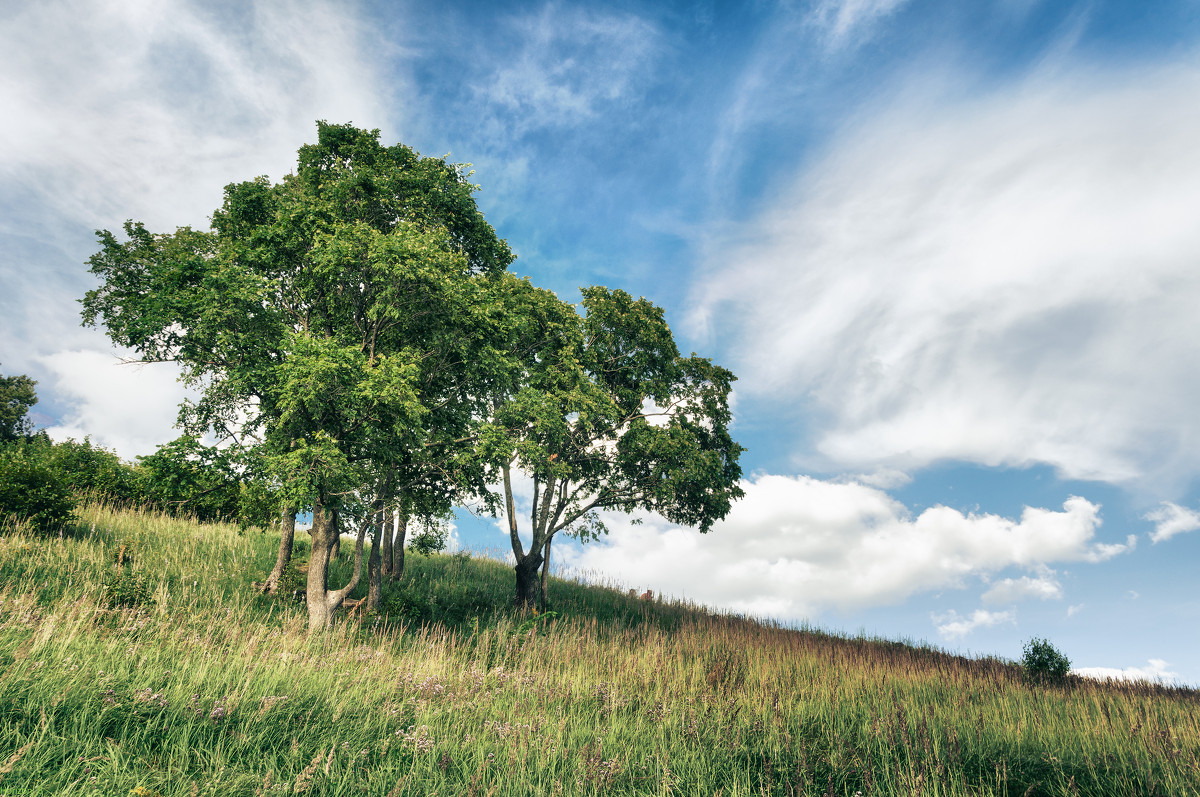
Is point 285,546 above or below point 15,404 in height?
below

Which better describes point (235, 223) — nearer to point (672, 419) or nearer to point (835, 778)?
point (672, 419)

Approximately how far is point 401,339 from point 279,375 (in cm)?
384

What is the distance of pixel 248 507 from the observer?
472 inches

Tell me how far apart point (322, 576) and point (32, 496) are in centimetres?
852

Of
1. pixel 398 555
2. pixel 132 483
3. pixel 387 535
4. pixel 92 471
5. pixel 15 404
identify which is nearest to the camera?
pixel 132 483

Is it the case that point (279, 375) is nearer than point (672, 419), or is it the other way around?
point (279, 375)

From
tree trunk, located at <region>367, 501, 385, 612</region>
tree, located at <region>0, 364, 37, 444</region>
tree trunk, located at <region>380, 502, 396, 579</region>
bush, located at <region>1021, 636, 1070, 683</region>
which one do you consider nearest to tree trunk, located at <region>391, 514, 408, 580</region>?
tree trunk, located at <region>380, 502, 396, 579</region>

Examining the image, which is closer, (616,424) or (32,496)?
(32,496)

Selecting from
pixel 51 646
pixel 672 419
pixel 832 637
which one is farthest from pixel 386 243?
pixel 832 637

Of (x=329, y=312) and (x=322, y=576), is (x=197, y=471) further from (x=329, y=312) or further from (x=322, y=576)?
(x=329, y=312)

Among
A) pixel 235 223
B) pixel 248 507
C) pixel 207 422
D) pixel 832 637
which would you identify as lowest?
pixel 832 637

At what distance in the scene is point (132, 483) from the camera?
41.9ft

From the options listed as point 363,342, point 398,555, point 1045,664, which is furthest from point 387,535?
point 1045,664

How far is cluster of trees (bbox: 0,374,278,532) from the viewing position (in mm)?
11523
